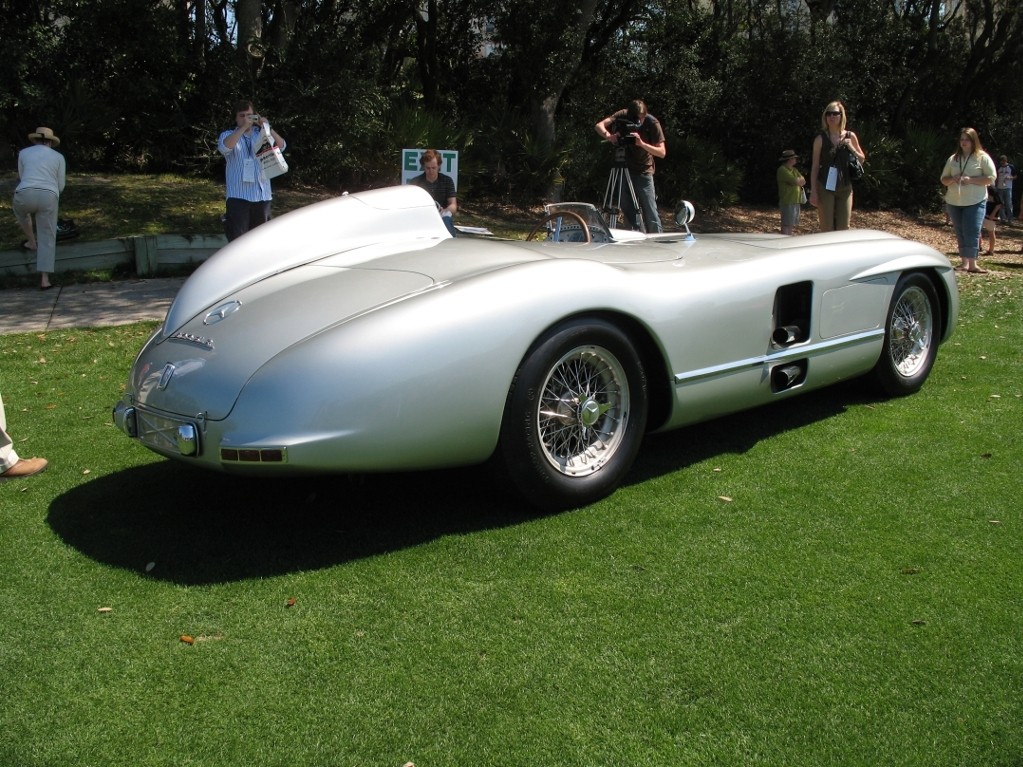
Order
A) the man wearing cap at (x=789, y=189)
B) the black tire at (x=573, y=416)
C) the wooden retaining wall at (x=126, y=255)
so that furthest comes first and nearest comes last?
the man wearing cap at (x=789, y=189) → the wooden retaining wall at (x=126, y=255) → the black tire at (x=573, y=416)

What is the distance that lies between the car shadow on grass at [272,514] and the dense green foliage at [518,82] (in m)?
12.1

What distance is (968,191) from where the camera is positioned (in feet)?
39.3

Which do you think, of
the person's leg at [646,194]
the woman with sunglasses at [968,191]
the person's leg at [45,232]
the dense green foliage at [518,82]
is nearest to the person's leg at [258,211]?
the person's leg at [45,232]

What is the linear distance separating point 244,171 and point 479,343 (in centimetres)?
693

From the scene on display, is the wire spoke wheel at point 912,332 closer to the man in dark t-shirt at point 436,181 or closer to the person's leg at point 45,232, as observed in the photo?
the man in dark t-shirt at point 436,181

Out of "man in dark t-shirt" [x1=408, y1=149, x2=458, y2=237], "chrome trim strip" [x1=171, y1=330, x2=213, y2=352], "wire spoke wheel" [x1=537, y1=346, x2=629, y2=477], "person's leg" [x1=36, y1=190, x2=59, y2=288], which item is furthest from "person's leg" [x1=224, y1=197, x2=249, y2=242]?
"wire spoke wheel" [x1=537, y1=346, x2=629, y2=477]

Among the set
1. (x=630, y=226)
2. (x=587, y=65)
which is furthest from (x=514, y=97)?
(x=630, y=226)

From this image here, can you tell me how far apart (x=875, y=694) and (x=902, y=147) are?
22.0 m

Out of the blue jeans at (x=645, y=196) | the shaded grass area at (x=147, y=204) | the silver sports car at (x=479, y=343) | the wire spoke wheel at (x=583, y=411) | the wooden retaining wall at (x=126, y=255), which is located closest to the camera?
the silver sports car at (x=479, y=343)

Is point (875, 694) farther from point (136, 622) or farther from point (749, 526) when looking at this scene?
point (136, 622)

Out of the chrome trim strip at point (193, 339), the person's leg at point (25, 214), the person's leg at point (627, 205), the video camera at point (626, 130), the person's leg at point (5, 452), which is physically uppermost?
the video camera at point (626, 130)

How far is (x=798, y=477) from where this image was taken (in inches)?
171

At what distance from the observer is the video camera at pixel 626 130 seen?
35.9ft

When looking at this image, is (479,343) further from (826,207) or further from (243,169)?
(826,207)
